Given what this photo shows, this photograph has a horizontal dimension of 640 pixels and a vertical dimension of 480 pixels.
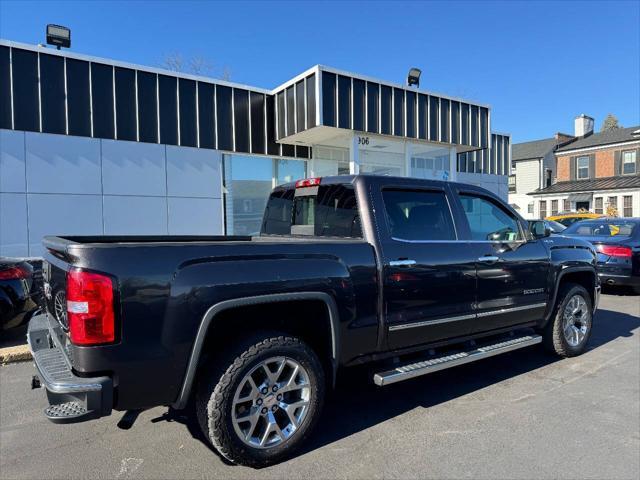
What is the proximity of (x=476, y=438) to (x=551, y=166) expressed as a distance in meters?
39.6

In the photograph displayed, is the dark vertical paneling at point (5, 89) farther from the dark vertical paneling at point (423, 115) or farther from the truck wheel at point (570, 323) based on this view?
the truck wheel at point (570, 323)

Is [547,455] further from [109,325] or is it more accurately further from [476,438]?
[109,325]

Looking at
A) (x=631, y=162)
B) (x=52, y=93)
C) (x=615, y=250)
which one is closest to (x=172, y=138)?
(x=52, y=93)

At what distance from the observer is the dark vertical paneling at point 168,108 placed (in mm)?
10695

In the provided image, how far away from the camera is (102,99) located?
1007 centimetres

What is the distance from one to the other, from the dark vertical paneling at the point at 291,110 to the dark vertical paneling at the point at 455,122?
16.1 ft

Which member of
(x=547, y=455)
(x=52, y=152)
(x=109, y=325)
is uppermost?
(x=52, y=152)

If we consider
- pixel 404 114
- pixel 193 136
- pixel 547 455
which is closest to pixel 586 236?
pixel 404 114

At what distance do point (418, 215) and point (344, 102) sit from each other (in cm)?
765

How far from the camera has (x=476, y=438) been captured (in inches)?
130

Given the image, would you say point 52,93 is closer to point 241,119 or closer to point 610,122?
point 241,119

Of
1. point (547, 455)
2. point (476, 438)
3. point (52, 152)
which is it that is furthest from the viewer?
point (52, 152)

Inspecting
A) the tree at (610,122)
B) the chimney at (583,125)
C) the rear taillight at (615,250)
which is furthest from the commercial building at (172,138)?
the tree at (610,122)

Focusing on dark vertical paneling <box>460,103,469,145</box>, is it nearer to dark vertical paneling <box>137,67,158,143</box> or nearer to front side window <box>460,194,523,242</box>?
dark vertical paneling <box>137,67,158,143</box>
